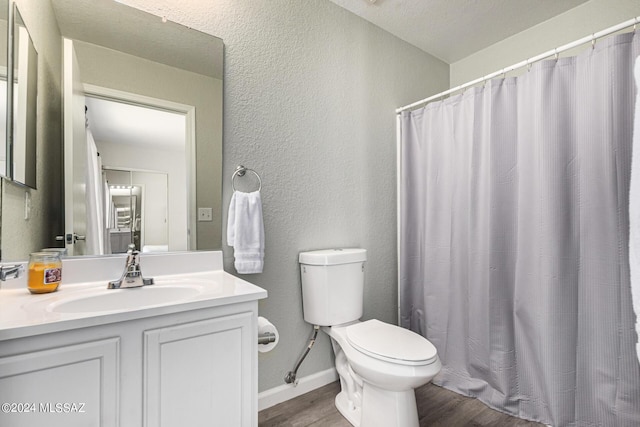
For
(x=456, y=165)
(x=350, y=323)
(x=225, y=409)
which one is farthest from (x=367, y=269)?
(x=225, y=409)

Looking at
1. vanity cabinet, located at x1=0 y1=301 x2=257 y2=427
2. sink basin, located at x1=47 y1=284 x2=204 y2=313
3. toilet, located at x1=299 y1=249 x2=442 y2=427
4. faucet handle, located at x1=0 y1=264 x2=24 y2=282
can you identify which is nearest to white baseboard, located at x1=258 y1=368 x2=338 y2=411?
toilet, located at x1=299 y1=249 x2=442 y2=427

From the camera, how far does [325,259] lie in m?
1.67

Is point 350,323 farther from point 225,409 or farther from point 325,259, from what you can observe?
point 225,409

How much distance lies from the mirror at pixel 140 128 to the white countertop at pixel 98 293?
0.29 feet

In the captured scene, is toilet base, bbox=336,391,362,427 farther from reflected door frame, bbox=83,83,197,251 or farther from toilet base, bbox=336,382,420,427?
reflected door frame, bbox=83,83,197,251

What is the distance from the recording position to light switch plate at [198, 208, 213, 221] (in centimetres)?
150

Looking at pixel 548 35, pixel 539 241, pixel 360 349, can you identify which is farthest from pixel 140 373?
pixel 548 35

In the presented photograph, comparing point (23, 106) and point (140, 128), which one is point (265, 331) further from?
point (23, 106)

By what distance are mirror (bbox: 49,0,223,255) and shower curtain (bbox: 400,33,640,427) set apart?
4.59 feet

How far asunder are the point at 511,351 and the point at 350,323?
854 mm

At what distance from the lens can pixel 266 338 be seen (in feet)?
4.21

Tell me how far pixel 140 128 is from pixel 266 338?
1082 mm

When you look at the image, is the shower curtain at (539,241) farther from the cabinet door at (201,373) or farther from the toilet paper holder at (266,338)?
the cabinet door at (201,373)

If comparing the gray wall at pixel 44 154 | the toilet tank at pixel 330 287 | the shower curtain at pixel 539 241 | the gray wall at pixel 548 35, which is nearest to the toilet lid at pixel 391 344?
the toilet tank at pixel 330 287
